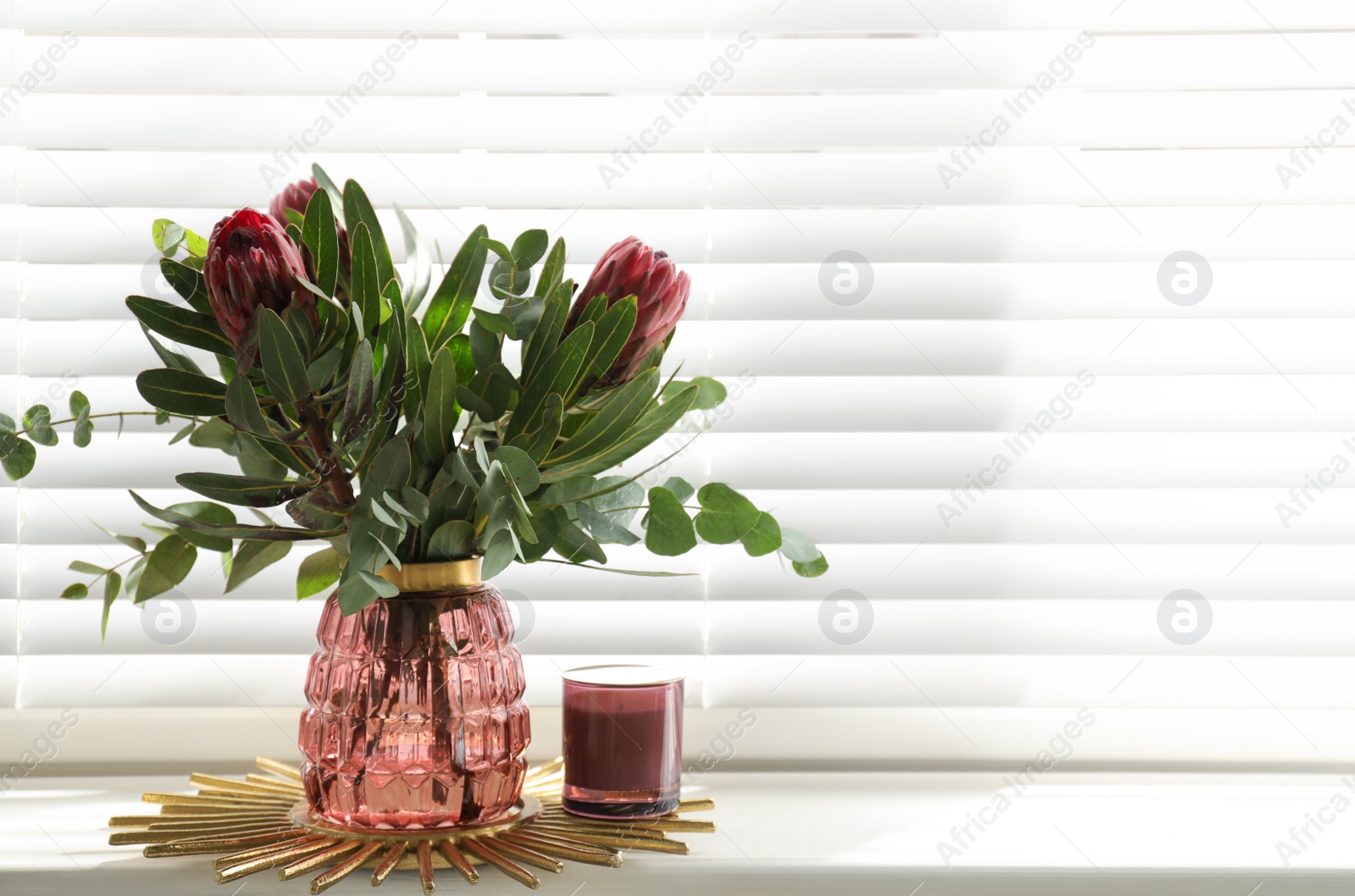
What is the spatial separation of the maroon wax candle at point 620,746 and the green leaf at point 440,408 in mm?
235

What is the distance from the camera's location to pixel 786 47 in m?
1.03

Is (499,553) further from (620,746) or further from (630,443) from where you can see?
(620,746)

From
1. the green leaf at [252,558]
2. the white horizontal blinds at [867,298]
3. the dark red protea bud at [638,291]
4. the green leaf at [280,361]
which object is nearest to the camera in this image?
the green leaf at [280,361]

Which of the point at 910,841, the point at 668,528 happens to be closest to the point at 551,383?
the point at 668,528

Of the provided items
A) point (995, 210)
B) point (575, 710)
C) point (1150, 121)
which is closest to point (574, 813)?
point (575, 710)

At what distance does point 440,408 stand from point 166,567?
280 mm

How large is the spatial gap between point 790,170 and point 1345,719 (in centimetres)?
77

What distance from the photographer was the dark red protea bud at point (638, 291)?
2.42 feet

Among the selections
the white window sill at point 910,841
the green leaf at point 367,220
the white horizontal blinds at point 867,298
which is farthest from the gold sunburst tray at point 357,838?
the green leaf at point 367,220

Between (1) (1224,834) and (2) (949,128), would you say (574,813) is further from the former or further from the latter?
(2) (949,128)

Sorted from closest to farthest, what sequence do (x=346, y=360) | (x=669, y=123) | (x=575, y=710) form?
(x=346, y=360)
(x=575, y=710)
(x=669, y=123)

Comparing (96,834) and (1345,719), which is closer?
(96,834)

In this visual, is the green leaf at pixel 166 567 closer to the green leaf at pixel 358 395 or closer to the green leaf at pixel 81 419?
the green leaf at pixel 81 419

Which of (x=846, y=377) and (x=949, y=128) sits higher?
(x=949, y=128)
